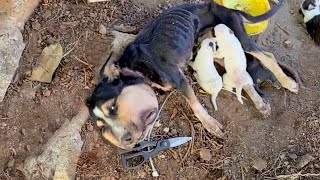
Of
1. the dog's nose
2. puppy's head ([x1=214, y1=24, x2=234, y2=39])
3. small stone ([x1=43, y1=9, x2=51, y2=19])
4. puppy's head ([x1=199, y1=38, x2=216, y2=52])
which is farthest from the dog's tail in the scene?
small stone ([x1=43, y1=9, x2=51, y2=19])

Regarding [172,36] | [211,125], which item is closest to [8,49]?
[172,36]

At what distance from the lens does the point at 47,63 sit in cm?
397

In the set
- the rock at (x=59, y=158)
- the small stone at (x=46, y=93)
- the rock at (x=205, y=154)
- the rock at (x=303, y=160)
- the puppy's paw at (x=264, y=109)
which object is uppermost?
the puppy's paw at (x=264, y=109)

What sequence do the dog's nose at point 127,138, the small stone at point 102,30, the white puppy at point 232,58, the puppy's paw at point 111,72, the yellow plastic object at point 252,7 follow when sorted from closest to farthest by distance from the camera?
the dog's nose at point 127,138 → the puppy's paw at point 111,72 → the white puppy at point 232,58 → the small stone at point 102,30 → the yellow plastic object at point 252,7

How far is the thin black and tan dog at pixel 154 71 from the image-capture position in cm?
352

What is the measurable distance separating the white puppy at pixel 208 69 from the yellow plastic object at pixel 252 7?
45 cm

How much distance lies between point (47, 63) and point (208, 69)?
0.98m

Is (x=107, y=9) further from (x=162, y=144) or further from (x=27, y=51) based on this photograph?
(x=162, y=144)

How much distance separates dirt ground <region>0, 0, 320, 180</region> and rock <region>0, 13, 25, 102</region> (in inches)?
2.0

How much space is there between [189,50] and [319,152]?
97 centimetres

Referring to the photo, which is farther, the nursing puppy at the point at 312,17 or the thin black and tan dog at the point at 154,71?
the nursing puppy at the point at 312,17

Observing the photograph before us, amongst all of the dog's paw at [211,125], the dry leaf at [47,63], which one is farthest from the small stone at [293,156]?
the dry leaf at [47,63]

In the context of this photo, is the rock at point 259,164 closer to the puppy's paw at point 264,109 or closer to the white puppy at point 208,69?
the puppy's paw at point 264,109

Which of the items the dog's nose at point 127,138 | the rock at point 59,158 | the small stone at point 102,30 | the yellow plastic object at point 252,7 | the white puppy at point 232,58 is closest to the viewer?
the dog's nose at point 127,138
